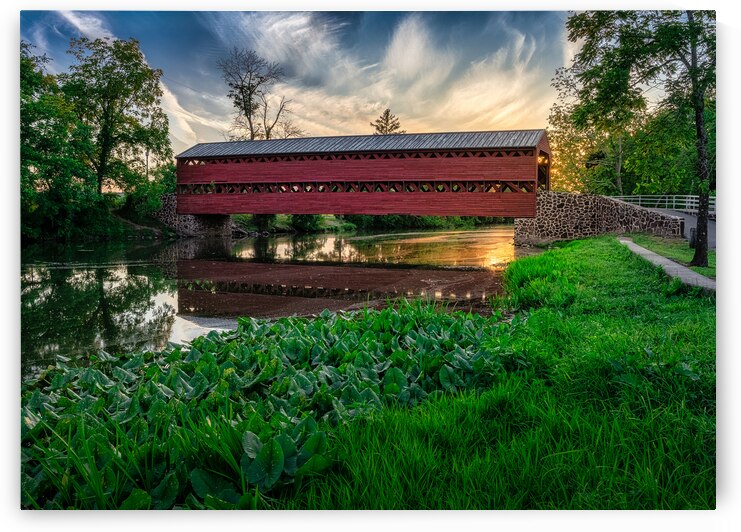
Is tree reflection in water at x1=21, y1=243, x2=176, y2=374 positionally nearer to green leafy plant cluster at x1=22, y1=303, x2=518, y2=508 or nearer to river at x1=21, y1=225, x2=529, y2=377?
river at x1=21, y1=225, x2=529, y2=377

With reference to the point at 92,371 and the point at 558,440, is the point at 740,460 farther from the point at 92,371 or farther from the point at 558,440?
the point at 92,371

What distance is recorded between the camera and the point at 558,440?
247 cm

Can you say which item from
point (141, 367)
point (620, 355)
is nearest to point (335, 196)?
point (141, 367)

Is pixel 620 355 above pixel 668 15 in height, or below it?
below

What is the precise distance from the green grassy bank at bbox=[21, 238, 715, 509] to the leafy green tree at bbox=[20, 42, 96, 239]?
218cm

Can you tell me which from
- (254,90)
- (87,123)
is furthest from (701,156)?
(87,123)

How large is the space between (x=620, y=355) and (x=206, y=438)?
226 centimetres

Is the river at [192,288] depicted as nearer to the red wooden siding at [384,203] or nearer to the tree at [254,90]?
the tree at [254,90]

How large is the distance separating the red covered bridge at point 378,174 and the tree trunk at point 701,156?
11880 mm

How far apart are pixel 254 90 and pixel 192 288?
469cm

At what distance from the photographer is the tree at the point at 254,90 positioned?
4.80 meters

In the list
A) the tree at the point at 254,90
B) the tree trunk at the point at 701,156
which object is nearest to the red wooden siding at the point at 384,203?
the tree at the point at 254,90

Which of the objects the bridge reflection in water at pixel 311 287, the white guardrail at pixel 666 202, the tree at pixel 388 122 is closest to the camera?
the tree at pixel 388 122

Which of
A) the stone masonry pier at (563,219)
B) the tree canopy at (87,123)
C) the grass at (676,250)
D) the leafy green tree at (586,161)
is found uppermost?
the leafy green tree at (586,161)
